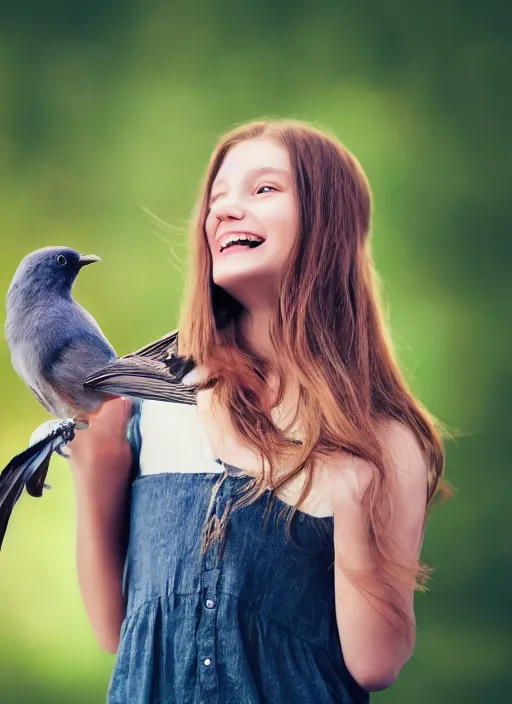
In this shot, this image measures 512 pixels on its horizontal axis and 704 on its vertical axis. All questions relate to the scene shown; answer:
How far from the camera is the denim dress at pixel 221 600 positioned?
1309mm

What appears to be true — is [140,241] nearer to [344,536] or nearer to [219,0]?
[219,0]

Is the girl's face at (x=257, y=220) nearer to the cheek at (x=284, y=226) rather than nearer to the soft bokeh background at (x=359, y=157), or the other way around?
the cheek at (x=284, y=226)

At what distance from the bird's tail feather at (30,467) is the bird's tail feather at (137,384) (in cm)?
7

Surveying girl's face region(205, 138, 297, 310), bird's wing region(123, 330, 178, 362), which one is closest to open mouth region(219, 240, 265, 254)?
girl's face region(205, 138, 297, 310)

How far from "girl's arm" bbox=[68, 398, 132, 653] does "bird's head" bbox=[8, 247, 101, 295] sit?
0.61ft

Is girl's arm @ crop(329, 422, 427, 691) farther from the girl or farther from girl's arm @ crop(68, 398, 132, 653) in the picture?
girl's arm @ crop(68, 398, 132, 653)


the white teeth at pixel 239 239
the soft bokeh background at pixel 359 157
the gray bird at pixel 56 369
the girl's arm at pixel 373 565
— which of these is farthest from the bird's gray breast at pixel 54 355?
the girl's arm at pixel 373 565

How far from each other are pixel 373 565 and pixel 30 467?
0.48 metres

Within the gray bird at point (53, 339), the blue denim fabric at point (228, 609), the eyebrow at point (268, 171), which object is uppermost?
the eyebrow at point (268, 171)

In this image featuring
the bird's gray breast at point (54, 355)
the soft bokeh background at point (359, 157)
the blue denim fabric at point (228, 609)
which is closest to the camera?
the blue denim fabric at point (228, 609)

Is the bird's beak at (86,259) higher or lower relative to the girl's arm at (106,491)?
higher

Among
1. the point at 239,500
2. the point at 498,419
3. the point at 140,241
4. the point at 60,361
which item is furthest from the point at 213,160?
the point at 498,419

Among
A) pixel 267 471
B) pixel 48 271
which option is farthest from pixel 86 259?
pixel 267 471

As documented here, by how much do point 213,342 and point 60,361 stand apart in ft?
0.70
